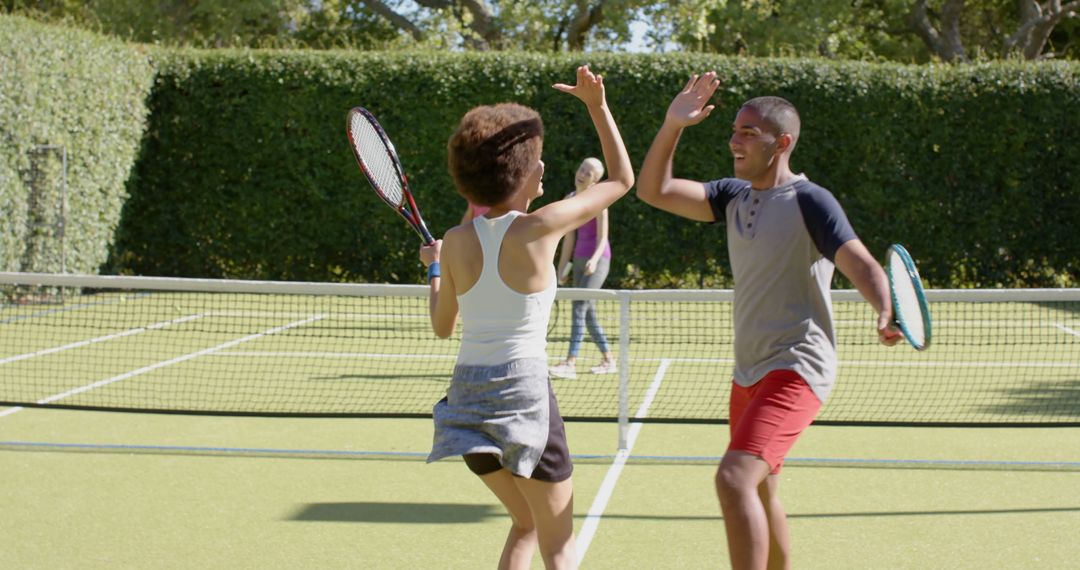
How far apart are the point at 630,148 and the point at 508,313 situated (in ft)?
44.8

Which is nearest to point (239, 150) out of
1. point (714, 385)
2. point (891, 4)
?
point (714, 385)

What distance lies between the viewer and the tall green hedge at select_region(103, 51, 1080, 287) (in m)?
16.7

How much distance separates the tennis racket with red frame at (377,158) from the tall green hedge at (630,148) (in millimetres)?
12070

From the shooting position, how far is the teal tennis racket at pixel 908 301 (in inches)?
144

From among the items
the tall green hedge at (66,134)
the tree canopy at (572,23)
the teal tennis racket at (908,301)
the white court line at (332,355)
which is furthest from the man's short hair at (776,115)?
the tree canopy at (572,23)

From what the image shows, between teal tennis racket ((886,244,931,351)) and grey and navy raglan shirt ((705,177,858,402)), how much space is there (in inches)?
6.7

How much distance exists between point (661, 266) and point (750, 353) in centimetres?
1313

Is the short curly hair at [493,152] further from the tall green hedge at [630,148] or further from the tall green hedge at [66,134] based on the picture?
the tall green hedge at [630,148]

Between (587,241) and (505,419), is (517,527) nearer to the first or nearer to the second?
(505,419)

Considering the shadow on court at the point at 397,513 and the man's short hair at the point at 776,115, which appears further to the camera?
the shadow on court at the point at 397,513

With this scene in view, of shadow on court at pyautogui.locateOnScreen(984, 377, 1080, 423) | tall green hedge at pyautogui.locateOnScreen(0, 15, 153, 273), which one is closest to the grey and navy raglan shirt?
shadow on court at pyautogui.locateOnScreen(984, 377, 1080, 423)

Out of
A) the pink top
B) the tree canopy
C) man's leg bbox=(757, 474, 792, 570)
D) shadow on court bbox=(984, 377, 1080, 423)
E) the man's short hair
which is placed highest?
the tree canopy

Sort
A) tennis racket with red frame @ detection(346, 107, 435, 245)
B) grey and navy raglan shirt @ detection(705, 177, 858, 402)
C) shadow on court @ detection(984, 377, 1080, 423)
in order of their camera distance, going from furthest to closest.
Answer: shadow on court @ detection(984, 377, 1080, 423), tennis racket with red frame @ detection(346, 107, 435, 245), grey and navy raglan shirt @ detection(705, 177, 858, 402)

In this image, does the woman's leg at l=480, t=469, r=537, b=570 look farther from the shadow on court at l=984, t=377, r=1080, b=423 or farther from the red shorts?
the shadow on court at l=984, t=377, r=1080, b=423
